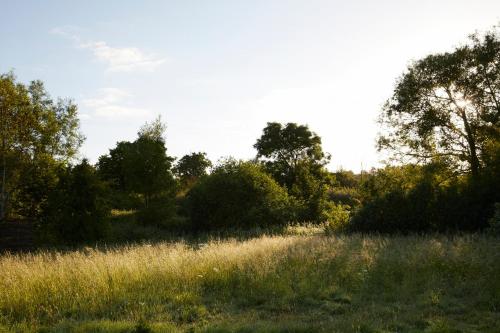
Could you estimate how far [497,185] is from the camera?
19656 mm

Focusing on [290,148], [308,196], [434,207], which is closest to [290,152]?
[290,148]

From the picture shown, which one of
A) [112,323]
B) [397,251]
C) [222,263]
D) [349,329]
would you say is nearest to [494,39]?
[397,251]

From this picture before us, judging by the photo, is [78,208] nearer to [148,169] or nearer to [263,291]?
[148,169]

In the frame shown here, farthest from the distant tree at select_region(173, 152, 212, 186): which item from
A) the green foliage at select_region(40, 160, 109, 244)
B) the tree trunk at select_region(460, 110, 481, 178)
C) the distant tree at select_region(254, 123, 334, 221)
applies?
the tree trunk at select_region(460, 110, 481, 178)

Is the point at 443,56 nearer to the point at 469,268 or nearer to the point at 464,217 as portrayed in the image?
the point at 464,217

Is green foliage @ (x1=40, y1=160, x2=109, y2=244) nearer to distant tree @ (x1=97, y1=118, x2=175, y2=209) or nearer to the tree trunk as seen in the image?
distant tree @ (x1=97, y1=118, x2=175, y2=209)

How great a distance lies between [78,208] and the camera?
26625 mm

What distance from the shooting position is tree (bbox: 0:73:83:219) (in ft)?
104

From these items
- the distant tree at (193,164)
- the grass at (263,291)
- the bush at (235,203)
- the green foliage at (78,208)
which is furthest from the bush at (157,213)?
the distant tree at (193,164)

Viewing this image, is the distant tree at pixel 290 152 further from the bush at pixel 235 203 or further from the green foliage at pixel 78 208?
the green foliage at pixel 78 208

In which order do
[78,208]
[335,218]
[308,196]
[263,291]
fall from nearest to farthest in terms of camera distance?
[263,291]
[78,208]
[335,218]
[308,196]

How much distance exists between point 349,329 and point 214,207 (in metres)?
24.7

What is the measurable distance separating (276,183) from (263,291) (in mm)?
23531

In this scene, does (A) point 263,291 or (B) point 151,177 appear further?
(B) point 151,177
